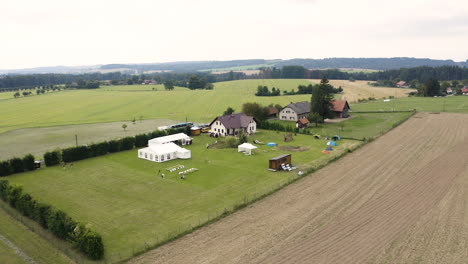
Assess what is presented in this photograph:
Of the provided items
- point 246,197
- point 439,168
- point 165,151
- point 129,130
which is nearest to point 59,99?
point 129,130

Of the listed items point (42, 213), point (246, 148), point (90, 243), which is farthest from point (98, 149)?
point (90, 243)

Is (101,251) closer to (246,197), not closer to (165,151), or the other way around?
(246,197)

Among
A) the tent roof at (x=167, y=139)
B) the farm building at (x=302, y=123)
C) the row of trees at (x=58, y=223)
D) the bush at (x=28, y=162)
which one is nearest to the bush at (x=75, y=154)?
the bush at (x=28, y=162)

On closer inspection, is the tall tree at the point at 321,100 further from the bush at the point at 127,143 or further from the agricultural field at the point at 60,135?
the bush at the point at 127,143

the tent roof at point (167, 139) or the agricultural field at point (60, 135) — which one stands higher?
the tent roof at point (167, 139)

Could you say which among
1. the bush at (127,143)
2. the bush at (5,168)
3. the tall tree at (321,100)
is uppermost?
the tall tree at (321,100)

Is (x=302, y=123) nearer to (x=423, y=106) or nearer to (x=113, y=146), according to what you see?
(x=113, y=146)
